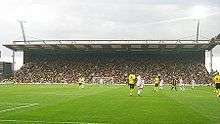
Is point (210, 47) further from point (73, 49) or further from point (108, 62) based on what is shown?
point (73, 49)

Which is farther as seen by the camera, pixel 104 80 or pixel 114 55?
pixel 114 55

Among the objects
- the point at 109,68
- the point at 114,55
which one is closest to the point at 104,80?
the point at 109,68

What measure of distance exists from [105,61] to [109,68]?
2533 mm

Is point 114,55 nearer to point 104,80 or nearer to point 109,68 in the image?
point 109,68

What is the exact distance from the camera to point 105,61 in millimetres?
105125

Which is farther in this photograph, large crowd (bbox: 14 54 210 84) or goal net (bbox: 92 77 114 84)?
large crowd (bbox: 14 54 210 84)

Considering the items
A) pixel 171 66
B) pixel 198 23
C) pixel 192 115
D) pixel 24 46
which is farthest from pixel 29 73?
pixel 192 115

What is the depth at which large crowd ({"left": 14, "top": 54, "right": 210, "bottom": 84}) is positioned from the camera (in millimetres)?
99750

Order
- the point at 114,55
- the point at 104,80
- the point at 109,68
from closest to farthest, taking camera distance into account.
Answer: the point at 104,80 < the point at 109,68 < the point at 114,55

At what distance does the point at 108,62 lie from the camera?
343 ft

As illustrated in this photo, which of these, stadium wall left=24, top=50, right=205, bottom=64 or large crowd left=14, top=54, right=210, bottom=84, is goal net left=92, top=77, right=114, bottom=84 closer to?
large crowd left=14, top=54, right=210, bottom=84

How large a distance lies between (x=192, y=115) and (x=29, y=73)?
286 feet

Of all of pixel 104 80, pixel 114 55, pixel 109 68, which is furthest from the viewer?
pixel 114 55

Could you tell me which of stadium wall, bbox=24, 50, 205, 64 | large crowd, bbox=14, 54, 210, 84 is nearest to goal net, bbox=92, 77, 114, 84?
large crowd, bbox=14, 54, 210, 84
